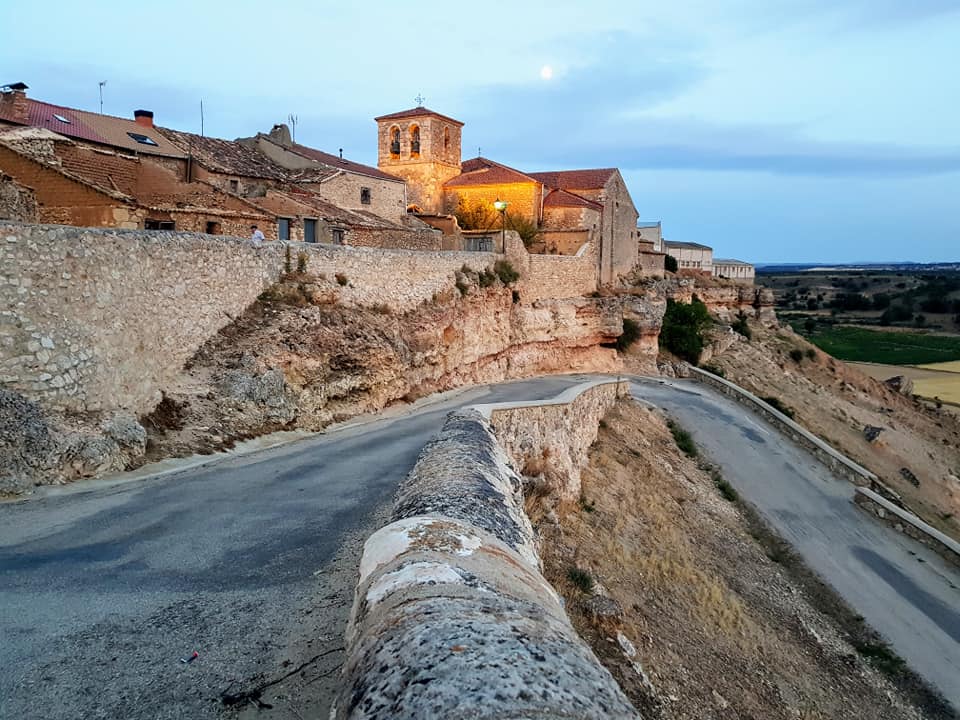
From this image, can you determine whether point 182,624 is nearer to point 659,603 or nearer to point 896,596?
point 659,603

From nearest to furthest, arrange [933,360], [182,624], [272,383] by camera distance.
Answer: [182,624]
[272,383]
[933,360]

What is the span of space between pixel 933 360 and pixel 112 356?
253 feet

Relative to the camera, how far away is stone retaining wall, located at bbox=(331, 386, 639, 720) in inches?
110

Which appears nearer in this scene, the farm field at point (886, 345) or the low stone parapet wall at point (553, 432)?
the low stone parapet wall at point (553, 432)

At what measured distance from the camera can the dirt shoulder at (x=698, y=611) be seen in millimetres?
8586

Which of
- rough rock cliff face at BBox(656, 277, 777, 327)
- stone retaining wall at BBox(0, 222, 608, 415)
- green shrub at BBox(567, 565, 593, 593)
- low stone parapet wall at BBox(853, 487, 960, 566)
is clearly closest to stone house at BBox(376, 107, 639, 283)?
rough rock cliff face at BBox(656, 277, 777, 327)

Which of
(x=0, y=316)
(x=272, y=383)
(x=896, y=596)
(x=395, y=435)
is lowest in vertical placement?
(x=896, y=596)

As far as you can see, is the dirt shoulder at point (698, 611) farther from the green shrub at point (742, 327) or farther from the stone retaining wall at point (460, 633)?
the green shrub at point (742, 327)

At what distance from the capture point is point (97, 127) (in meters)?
23.9

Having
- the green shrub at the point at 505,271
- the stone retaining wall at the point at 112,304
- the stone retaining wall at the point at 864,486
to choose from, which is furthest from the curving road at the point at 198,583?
the green shrub at the point at 505,271

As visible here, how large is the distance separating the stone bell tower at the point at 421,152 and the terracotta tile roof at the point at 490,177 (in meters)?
1.01

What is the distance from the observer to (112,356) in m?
9.63

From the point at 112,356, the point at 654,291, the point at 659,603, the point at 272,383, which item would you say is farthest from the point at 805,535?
the point at 654,291

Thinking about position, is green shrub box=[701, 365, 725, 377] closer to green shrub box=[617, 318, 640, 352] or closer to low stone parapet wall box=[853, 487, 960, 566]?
green shrub box=[617, 318, 640, 352]
